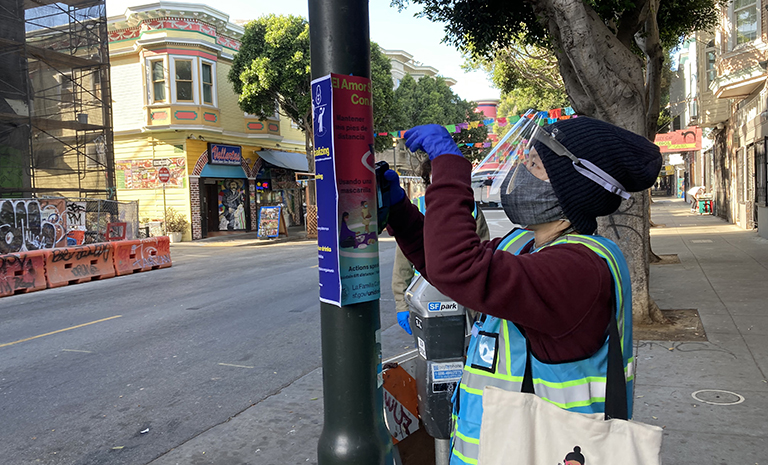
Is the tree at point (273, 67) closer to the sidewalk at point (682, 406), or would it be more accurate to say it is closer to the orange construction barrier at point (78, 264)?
the orange construction barrier at point (78, 264)

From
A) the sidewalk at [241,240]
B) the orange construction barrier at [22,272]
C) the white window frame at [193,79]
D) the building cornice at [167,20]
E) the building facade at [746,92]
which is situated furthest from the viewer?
the white window frame at [193,79]

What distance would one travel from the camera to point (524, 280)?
1.44 metres

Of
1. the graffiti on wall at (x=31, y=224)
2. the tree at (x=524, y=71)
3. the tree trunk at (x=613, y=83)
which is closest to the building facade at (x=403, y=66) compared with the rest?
the tree at (x=524, y=71)

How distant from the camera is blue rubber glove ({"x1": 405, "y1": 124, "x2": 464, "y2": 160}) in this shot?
65.7 inches

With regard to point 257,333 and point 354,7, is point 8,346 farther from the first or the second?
point 354,7

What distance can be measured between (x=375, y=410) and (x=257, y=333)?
5.28 m

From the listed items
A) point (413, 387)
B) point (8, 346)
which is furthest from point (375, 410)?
point (8, 346)

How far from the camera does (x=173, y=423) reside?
4.52 m

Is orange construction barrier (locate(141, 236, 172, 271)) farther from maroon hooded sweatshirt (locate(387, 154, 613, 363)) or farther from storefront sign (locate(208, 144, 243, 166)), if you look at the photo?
maroon hooded sweatshirt (locate(387, 154, 613, 363))

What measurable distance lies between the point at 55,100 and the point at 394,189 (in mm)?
20005

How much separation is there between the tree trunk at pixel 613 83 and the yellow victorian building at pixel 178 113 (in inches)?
751

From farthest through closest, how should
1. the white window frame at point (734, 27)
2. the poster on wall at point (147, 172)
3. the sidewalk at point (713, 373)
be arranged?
the poster on wall at point (147, 172) → the white window frame at point (734, 27) → the sidewalk at point (713, 373)

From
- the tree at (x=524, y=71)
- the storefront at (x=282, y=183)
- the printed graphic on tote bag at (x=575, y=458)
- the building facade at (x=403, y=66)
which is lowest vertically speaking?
the printed graphic on tote bag at (x=575, y=458)

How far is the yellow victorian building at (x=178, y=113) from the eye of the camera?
75.9 feet
